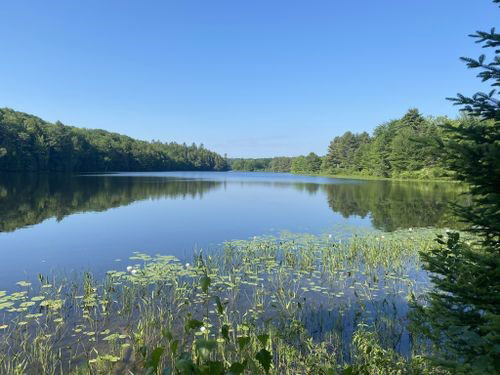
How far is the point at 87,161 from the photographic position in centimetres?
12094

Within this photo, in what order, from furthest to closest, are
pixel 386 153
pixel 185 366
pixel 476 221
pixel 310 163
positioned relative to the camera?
pixel 310 163 < pixel 386 153 < pixel 476 221 < pixel 185 366

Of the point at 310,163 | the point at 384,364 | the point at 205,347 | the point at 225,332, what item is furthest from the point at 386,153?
the point at 205,347

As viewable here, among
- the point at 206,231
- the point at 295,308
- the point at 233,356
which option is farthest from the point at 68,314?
the point at 206,231

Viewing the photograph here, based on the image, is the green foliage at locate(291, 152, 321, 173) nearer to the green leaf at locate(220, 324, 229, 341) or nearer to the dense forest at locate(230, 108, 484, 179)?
the dense forest at locate(230, 108, 484, 179)

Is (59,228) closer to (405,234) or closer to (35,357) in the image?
(35,357)

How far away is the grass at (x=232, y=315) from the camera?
650 centimetres

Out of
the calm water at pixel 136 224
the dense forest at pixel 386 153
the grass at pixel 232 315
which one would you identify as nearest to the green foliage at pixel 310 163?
the dense forest at pixel 386 153

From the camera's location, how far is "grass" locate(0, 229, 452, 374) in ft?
21.3

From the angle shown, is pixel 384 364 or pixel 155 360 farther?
pixel 384 364

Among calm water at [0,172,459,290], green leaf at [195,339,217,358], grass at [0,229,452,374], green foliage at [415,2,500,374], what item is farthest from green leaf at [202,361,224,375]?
calm water at [0,172,459,290]

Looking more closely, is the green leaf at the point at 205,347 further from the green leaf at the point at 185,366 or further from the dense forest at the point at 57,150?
the dense forest at the point at 57,150

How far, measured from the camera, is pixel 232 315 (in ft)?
30.3

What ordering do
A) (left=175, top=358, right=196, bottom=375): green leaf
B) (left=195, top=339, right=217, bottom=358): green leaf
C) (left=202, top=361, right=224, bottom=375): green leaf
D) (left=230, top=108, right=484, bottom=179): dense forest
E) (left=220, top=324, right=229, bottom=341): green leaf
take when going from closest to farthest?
(left=175, top=358, right=196, bottom=375): green leaf → (left=195, top=339, right=217, bottom=358): green leaf → (left=202, top=361, right=224, bottom=375): green leaf → (left=220, top=324, right=229, bottom=341): green leaf → (left=230, top=108, right=484, bottom=179): dense forest

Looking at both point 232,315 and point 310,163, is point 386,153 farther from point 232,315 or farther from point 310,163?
point 232,315
